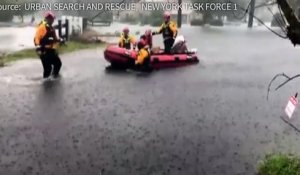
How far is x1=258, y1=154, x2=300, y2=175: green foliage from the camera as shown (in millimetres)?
7148

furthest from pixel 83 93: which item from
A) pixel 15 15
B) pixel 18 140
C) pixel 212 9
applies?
pixel 212 9

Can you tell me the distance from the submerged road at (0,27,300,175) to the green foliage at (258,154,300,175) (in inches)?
9.7

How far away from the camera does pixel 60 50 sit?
22.9 meters

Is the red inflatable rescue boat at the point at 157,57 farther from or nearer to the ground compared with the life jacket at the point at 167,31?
nearer to the ground

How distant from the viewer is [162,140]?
9.25 m

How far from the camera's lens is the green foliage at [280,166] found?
7.15 m

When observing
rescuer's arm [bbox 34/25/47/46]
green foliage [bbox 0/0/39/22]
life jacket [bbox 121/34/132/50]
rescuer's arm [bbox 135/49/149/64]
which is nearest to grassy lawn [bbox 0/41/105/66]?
rescuer's arm [bbox 34/25/47/46]

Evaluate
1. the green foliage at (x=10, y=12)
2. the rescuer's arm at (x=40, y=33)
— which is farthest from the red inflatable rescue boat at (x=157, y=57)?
the green foliage at (x=10, y=12)

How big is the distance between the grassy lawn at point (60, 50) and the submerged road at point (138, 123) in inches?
72.3

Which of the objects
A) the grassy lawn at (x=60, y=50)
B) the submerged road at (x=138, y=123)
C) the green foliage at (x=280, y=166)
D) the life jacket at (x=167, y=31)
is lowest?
the submerged road at (x=138, y=123)

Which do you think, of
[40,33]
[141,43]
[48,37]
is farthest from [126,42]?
[40,33]

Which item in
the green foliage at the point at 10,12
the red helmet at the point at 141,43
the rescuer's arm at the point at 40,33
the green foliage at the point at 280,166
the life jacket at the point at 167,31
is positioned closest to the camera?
the green foliage at the point at 280,166

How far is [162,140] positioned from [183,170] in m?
1.62

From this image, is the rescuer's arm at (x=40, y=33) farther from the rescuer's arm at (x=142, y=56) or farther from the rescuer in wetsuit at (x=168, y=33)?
the rescuer in wetsuit at (x=168, y=33)
